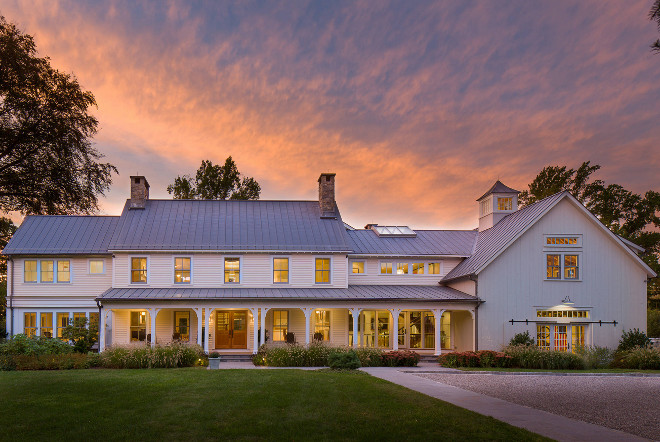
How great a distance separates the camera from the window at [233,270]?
27.3 meters

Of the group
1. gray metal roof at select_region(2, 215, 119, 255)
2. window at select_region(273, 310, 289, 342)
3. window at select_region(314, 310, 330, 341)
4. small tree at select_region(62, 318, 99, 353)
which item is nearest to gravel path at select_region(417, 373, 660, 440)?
window at select_region(314, 310, 330, 341)

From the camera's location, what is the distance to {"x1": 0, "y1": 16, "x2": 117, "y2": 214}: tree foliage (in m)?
10.9

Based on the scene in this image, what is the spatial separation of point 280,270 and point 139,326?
789 centimetres

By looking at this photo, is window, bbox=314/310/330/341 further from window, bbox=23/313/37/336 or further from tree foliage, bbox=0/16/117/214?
tree foliage, bbox=0/16/117/214

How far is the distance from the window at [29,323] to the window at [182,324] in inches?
291

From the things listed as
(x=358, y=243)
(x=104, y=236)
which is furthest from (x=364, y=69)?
(x=104, y=236)

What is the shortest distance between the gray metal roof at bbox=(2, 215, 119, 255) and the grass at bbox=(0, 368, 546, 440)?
13271mm

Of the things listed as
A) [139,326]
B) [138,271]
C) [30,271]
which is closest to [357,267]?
[138,271]

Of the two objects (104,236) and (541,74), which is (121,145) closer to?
(104,236)

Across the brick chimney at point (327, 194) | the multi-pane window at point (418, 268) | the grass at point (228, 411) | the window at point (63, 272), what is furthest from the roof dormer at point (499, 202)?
the window at point (63, 272)

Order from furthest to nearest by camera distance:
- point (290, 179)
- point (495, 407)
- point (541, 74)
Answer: point (290, 179) < point (541, 74) < point (495, 407)

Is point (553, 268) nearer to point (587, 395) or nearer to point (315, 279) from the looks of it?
point (587, 395)

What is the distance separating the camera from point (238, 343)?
27.2 m

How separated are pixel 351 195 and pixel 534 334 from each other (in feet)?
56.5
